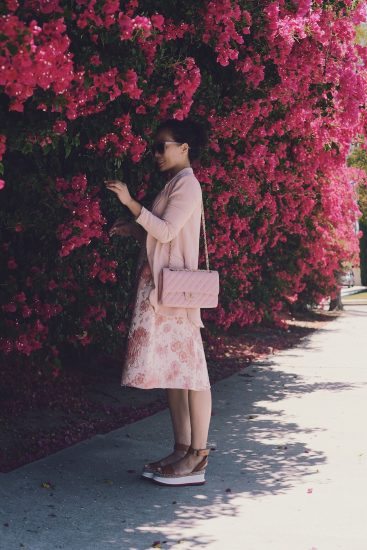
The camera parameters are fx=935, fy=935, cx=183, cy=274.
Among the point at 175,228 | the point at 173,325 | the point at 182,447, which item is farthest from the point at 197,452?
the point at 175,228

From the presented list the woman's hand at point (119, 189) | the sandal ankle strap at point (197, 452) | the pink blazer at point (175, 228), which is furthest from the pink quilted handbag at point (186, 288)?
the sandal ankle strap at point (197, 452)

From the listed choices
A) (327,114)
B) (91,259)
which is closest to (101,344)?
(91,259)

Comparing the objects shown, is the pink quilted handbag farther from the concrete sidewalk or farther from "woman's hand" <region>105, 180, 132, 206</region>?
the concrete sidewalk

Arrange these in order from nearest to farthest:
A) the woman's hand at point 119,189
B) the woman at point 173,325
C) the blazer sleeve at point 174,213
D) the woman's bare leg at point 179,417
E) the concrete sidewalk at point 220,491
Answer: the concrete sidewalk at point 220,491 < the woman's hand at point 119,189 < the blazer sleeve at point 174,213 < the woman at point 173,325 < the woman's bare leg at point 179,417

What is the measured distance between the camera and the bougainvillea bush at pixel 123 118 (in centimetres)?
456

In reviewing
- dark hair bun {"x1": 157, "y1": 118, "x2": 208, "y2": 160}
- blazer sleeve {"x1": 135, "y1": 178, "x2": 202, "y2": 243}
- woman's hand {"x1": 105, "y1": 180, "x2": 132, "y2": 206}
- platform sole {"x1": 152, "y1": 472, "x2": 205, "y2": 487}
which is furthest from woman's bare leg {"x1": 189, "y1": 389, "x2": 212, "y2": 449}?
dark hair bun {"x1": 157, "y1": 118, "x2": 208, "y2": 160}

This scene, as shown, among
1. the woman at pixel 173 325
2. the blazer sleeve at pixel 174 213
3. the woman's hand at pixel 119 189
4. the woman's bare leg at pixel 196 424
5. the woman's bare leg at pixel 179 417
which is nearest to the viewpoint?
the woman's hand at pixel 119 189

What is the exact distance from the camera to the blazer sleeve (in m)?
5.21

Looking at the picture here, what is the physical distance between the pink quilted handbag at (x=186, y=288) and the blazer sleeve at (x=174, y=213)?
0.14 metres

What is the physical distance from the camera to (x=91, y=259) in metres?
6.70

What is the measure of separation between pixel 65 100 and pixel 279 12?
117 inches

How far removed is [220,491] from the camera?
5.35 metres

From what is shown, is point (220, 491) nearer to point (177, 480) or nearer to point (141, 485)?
point (177, 480)

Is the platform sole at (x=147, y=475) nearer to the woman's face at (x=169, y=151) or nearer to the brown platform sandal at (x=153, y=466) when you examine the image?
the brown platform sandal at (x=153, y=466)
